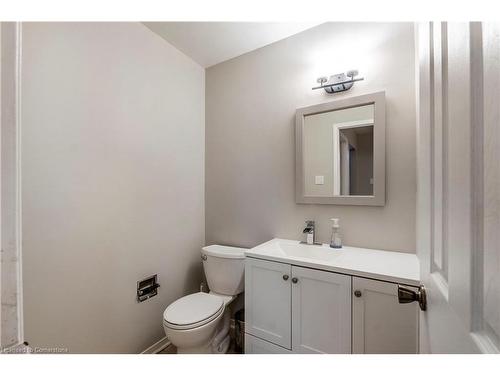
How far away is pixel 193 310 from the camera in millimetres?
1392

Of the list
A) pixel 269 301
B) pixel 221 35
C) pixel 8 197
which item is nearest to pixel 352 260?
pixel 269 301

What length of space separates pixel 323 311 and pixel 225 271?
771mm

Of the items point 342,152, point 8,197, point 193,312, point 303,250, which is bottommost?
point 193,312

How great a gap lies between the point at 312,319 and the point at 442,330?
807 mm

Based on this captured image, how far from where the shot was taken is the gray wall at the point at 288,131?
129cm

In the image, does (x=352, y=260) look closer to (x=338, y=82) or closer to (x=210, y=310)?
(x=210, y=310)

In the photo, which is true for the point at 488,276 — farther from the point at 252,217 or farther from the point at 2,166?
the point at 252,217

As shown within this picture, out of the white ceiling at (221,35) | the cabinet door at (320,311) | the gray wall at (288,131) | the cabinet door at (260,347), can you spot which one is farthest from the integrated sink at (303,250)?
the white ceiling at (221,35)

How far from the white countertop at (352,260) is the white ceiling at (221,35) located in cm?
158

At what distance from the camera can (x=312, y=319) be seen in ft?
3.76

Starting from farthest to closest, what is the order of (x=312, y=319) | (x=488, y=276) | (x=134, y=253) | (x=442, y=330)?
1. (x=134, y=253)
2. (x=312, y=319)
3. (x=442, y=330)
4. (x=488, y=276)

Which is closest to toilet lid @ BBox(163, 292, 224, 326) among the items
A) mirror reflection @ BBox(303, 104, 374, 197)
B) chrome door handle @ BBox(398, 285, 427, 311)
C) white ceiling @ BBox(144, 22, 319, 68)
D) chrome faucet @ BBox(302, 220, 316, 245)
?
Result: chrome faucet @ BBox(302, 220, 316, 245)

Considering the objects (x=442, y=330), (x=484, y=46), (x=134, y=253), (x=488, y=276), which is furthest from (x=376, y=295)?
(x=134, y=253)

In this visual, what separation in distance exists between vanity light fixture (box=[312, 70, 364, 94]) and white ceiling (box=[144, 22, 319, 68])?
443 mm
